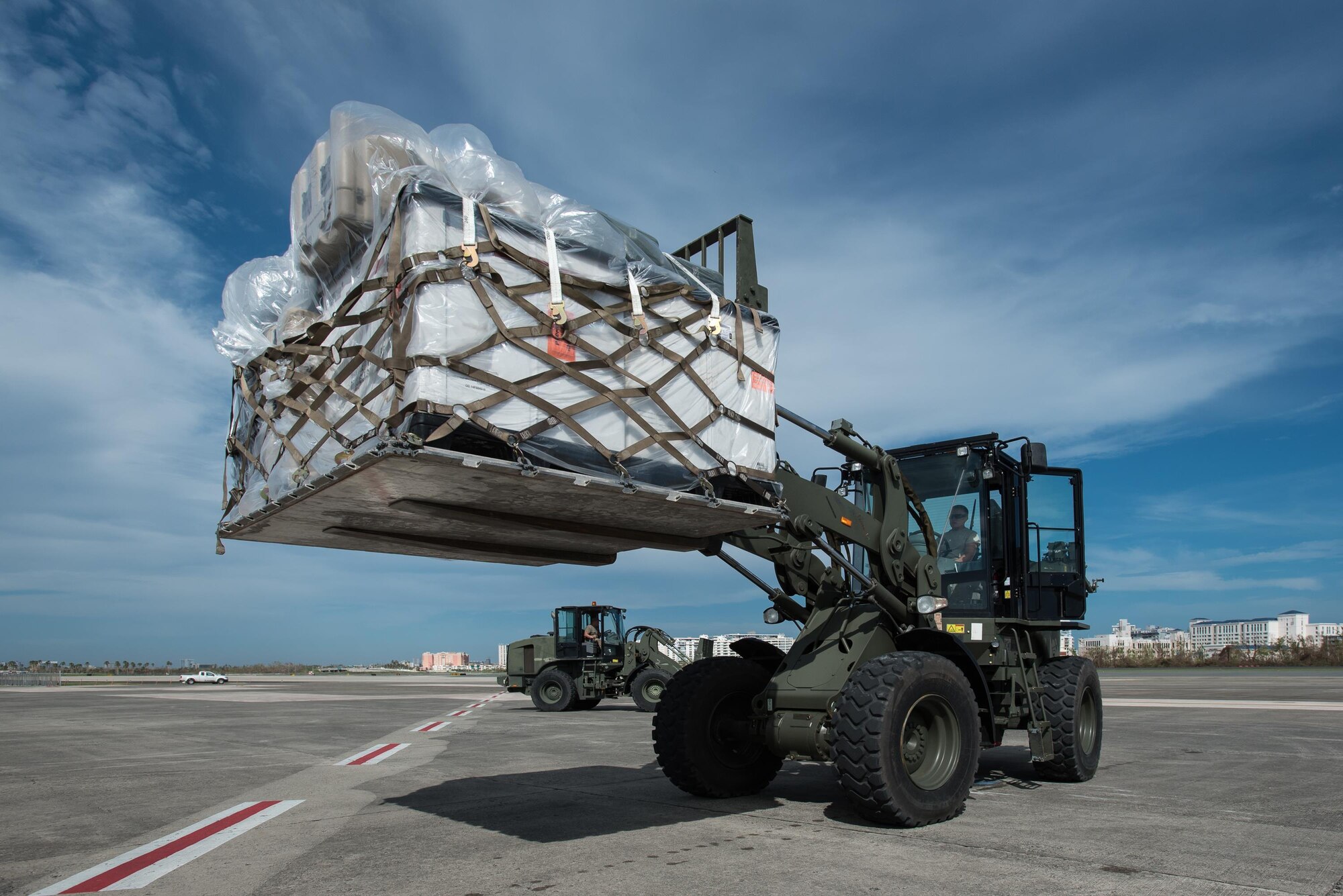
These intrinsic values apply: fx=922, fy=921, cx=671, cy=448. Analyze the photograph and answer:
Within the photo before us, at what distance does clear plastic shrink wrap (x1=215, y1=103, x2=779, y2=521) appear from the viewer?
4.52 meters

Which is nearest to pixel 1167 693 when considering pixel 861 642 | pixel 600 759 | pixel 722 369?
pixel 600 759

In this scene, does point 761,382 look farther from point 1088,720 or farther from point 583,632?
point 583,632

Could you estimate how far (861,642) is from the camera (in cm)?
714

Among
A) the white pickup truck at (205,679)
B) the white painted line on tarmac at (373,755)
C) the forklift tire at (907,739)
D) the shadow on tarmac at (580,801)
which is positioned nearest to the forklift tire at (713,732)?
the shadow on tarmac at (580,801)

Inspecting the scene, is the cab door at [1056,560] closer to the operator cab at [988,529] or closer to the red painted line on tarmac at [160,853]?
the operator cab at [988,529]

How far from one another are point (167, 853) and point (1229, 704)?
21676 millimetres

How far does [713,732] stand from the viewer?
7516 millimetres

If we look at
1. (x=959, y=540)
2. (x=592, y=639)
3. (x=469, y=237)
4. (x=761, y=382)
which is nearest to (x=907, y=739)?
(x=959, y=540)

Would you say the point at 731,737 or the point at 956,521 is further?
the point at 956,521

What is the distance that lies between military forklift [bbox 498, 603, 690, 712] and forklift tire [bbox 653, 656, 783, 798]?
1393 cm

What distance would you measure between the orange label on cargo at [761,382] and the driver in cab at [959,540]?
311 centimetres

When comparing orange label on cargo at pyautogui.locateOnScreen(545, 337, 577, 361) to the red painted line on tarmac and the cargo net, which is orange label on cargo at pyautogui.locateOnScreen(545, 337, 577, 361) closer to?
the cargo net

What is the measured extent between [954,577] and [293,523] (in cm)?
557

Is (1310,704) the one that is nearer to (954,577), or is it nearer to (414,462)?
(954,577)
